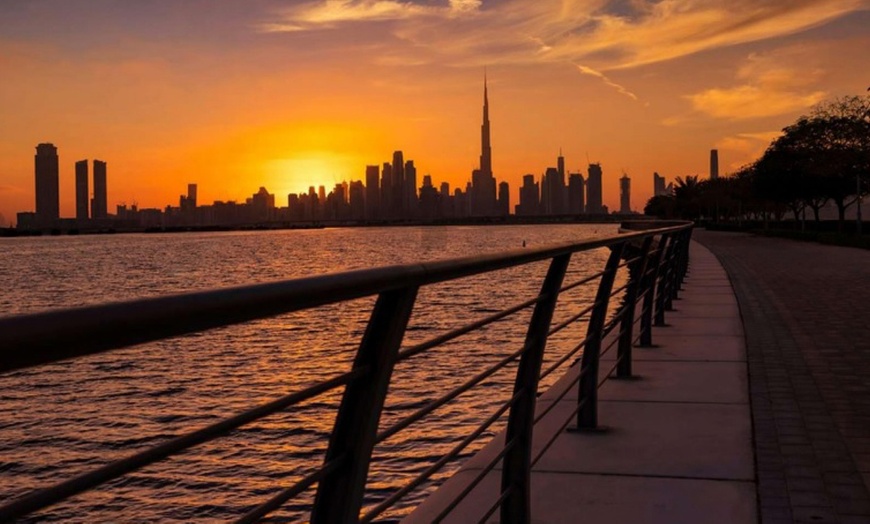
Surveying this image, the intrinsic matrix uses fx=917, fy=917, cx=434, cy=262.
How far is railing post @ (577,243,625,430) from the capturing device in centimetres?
582

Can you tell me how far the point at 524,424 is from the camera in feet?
13.2

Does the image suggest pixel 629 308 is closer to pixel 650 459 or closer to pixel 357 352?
pixel 650 459

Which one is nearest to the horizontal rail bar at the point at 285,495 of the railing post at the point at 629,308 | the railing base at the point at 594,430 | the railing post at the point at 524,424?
the railing post at the point at 524,424

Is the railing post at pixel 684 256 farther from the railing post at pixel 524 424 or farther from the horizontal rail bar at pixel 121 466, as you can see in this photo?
the horizontal rail bar at pixel 121 466

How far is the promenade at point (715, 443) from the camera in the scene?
4.41 metres

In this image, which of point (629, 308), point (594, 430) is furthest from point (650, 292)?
→ point (594, 430)

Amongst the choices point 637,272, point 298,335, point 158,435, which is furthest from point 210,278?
point 637,272

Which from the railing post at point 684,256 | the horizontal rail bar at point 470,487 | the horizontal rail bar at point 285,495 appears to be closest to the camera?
the horizontal rail bar at point 285,495

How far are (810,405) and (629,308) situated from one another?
152cm

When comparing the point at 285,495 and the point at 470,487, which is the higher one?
the point at 285,495

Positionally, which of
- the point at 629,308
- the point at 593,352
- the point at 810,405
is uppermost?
the point at 629,308

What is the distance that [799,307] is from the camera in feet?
50.7

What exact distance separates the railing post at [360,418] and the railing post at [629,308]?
15.4 ft

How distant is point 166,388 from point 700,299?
1223 cm
